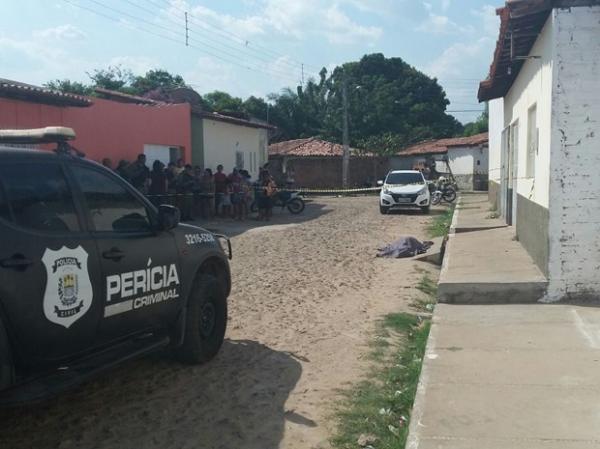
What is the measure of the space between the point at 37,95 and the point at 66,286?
10722 mm

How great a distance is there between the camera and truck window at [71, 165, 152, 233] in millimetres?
4410

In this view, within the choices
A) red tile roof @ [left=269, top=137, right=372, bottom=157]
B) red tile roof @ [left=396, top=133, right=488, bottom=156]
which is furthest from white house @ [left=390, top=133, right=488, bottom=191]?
red tile roof @ [left=269, top=137, right=372, bottom=157]

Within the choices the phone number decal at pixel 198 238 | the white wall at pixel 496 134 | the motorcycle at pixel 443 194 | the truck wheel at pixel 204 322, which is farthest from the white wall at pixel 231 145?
the truck wheel at pixel 204 322

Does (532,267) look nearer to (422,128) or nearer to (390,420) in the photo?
(390,420)

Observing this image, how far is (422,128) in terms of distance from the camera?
55.8 metres

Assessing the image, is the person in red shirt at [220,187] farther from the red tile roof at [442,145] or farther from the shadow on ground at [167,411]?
the red tile roof at [442,145]

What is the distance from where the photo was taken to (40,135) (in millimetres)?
4410

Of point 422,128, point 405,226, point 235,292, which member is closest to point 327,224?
point 405,226

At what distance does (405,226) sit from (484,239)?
20.9 feet

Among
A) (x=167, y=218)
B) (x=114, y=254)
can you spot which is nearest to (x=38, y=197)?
(x=114, y=254)

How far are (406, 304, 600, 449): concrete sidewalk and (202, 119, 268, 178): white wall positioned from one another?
686 inches

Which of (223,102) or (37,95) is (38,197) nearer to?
(37,95)

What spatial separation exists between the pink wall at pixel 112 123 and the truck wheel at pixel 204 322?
9.22 meters

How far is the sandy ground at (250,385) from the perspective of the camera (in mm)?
4207
